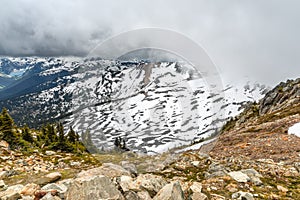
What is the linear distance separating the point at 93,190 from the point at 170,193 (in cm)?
313

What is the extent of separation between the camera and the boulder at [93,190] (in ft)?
30.3

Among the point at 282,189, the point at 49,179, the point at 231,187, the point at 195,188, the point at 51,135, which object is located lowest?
the point at 282,189

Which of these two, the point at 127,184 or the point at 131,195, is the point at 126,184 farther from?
the point at 131,195

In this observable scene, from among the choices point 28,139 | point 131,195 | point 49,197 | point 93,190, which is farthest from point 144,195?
point 28,139

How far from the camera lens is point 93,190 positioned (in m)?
9.33

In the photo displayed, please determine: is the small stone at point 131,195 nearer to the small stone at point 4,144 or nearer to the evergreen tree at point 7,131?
the small stone at point 4,144

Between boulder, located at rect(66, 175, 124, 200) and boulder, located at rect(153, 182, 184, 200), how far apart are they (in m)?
1.64

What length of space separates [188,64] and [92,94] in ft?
16.0

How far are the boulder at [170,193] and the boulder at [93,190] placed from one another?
1.64 m

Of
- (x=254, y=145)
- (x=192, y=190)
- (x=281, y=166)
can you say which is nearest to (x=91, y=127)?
(x=192, y=190)

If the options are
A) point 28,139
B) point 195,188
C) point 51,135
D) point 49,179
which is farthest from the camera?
point 51,135

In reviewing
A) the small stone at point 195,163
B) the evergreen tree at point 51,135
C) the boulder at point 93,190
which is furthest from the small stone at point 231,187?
the evergreen tree at point 51,135

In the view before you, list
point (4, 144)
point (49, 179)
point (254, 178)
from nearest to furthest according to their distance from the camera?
point (49, 179)
point (254, 178)
point (4, 144)

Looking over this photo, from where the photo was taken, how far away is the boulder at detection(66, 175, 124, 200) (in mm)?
9250
